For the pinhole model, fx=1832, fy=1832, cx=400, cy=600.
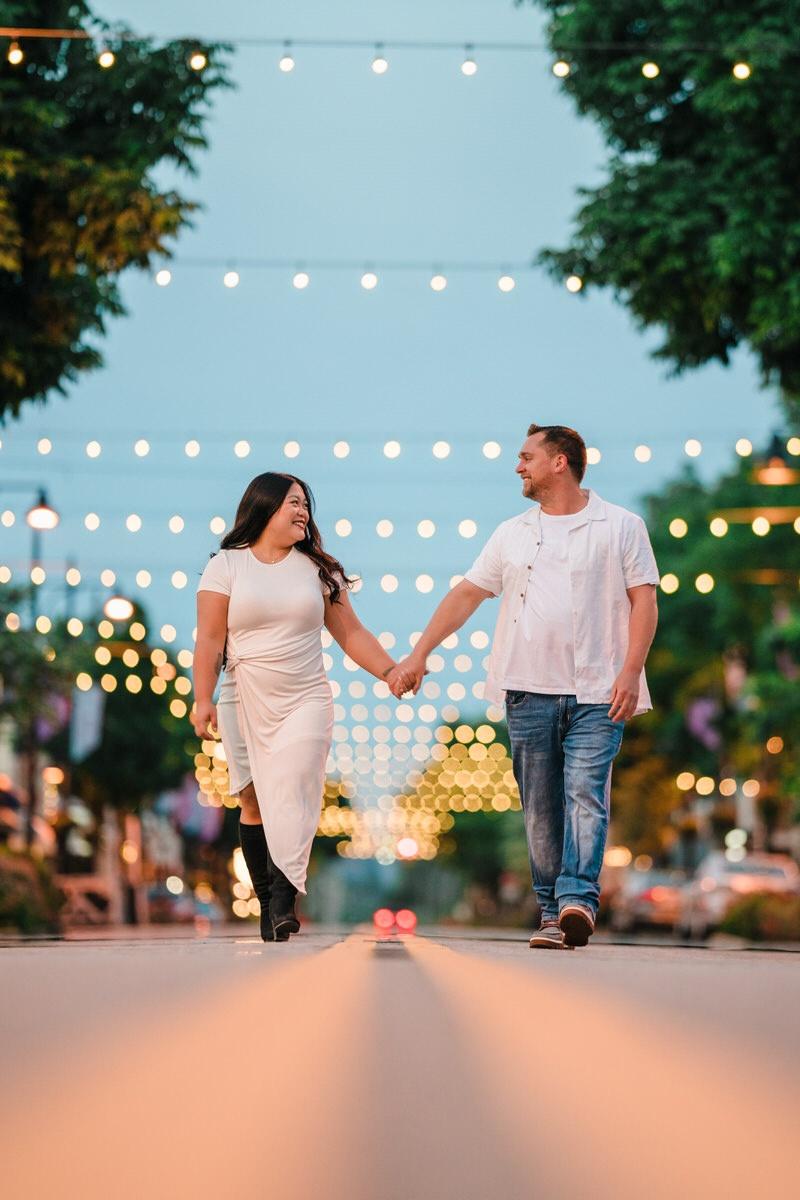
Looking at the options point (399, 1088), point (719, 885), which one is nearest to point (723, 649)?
point (719, 885)

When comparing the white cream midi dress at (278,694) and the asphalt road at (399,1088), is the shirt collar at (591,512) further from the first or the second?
the asphalt road at (399,1088)

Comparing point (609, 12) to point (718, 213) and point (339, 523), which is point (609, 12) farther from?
point (339, 523)

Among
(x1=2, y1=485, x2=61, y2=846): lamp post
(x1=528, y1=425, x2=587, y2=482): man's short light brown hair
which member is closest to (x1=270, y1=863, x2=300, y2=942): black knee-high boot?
(x1=528, y1=425, x2=587, y2=482): man's short light brown hair

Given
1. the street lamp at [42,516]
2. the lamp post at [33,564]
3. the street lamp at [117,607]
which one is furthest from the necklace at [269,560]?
the street lamp at [117,607]

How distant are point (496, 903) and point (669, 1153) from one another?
116149mm

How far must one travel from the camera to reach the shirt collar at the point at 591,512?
7156 millimetres

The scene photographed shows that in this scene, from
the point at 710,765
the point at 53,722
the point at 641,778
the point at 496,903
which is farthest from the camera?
the point at 496,903

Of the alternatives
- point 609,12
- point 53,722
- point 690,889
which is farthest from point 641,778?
point 609,12

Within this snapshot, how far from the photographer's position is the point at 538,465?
7.19 m

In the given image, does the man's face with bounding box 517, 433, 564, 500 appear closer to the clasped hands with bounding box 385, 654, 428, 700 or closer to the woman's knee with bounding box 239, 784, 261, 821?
the clasped hands with bounding box 385, 654, 428, 700

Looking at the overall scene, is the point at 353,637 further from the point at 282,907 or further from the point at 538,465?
the point at 282,907

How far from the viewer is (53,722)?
2692cm

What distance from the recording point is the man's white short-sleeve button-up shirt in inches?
275

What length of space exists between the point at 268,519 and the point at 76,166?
939 centimetres
